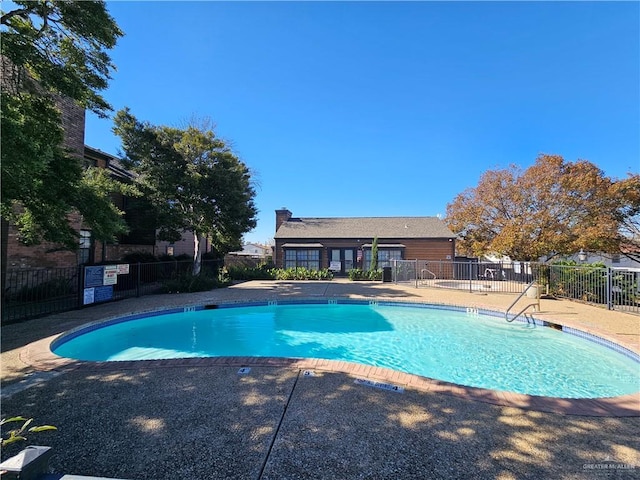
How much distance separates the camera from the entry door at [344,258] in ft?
83.6

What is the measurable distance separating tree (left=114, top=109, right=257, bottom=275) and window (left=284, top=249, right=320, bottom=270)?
9349 mm

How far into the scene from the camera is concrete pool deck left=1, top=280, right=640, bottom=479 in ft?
8.13

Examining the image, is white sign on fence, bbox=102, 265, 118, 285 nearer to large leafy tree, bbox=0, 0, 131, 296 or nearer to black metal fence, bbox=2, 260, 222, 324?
black metal fence, bbox=2, 260, 222, 324

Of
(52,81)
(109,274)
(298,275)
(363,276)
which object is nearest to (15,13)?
(52,81)

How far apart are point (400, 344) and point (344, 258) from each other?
57.7 ft

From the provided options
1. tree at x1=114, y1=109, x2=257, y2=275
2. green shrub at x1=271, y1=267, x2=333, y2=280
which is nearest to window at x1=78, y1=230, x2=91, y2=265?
tree at x1=114, y1=109, x2=257, y2=275

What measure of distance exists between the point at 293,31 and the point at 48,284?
13201mm

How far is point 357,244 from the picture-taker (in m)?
25.5

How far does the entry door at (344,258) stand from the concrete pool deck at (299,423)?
20.7 m

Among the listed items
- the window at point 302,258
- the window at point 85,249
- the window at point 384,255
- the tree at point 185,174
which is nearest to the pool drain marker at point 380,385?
the tree at point 185,174

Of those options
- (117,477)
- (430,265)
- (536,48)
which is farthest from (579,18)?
(430,265)

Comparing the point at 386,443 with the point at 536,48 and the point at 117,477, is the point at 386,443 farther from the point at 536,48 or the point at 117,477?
the point at 536,48

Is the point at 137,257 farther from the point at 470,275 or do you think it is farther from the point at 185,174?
the point at 470,275

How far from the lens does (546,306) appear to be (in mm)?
11055
